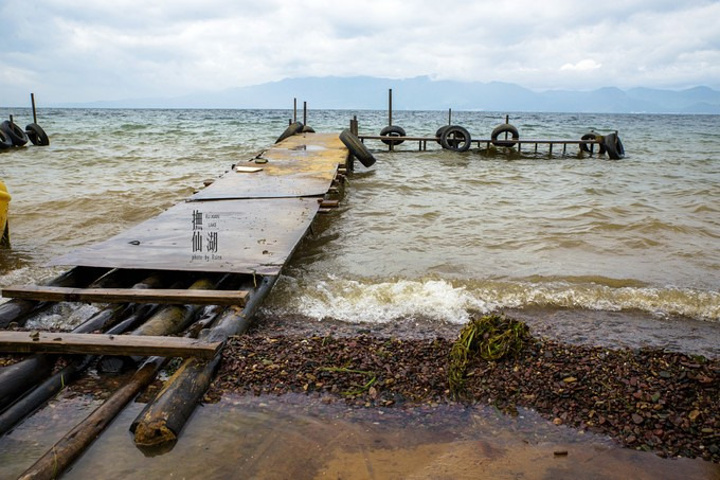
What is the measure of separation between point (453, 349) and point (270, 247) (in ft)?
8.19

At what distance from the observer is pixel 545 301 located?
19.1 ft

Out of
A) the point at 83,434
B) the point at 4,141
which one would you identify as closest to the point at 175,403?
the point at 83,434

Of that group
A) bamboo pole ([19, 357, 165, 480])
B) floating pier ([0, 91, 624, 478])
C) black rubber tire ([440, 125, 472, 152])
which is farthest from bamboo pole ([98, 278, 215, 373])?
black rubber tire ([440, 125, 472, 152])

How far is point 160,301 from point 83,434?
1597 millimetres

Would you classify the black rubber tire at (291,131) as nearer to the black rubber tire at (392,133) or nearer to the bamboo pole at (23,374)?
the black rubber tire at (392,133)

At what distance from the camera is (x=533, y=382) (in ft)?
11.7

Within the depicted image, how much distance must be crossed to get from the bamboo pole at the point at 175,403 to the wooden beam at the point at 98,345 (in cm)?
11

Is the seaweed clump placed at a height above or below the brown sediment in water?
above

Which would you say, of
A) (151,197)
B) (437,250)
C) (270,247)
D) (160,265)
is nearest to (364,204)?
(437,250)

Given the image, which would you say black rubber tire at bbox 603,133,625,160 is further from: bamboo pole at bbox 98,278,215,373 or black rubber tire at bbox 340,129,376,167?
bamboo pole at bbox 98,278,215,373

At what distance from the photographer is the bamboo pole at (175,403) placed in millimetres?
2887

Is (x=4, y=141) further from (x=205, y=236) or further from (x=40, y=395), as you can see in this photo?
(x=40, y=395)

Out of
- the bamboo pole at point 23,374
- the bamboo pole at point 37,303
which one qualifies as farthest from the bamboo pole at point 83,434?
the bamboo pole at point 37,303

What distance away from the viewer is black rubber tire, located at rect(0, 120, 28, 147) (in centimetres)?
2381
